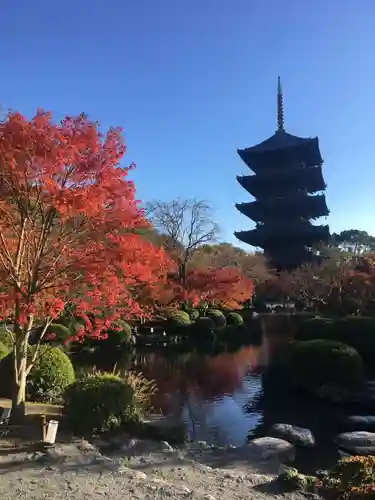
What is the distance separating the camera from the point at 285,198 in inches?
1748

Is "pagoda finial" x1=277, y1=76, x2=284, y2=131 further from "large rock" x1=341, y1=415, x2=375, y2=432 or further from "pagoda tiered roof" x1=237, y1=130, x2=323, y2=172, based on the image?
"large rock" x1=341, y1=415, x2=375, y2=432

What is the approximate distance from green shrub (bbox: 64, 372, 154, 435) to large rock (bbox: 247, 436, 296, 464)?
6.99ft

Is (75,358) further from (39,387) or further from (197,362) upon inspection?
(39,387)

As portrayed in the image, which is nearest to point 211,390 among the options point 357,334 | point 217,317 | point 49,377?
point 49,377

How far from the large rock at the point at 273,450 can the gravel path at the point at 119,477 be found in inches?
31.3

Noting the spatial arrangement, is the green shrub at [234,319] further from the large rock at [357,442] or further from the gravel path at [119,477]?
the gravel path at [119,477]

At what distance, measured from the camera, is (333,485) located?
5.30 meters

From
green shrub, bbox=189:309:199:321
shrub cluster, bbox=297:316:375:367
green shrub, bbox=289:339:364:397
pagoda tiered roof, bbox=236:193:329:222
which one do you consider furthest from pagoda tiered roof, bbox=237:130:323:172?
green shrub, bbox=289:339:364:397

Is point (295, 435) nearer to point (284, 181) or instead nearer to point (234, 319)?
point (234, 319)

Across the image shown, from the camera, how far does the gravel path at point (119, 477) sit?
502cm

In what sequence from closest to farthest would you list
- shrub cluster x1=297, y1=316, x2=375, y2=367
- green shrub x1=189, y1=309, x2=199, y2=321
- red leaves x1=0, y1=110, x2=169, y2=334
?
red leaves x1=0, y1=110, x2=169, y2=334 < shrub cluster x1=297, y1=316, x2=375, y2=367 < green shrub x1=189, y1=309, x2=199, y2=321

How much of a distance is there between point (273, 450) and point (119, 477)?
331cm

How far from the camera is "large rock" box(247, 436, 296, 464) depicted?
7.60 meters

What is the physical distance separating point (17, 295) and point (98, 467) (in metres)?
3.00
